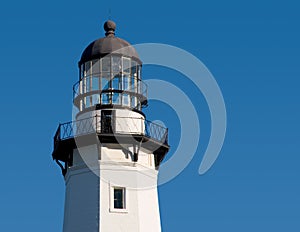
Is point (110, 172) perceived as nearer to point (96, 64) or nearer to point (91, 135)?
point (91, 135)

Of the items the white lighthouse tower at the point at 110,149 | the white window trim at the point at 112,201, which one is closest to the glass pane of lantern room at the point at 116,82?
the white lighthouse tower at the point at 110,149

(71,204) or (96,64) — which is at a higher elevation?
(96,64)

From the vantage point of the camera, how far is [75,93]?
36.8 meters

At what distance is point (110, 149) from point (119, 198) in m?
1.77

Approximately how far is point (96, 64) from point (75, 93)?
1312mm

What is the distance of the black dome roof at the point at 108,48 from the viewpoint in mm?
36562

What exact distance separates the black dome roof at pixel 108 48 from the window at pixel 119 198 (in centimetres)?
486

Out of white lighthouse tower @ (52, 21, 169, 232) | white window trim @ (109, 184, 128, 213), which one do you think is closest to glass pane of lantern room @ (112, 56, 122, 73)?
white lighthouse tower @ (52, 21, 169, 232)

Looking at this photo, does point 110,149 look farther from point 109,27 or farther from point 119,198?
point 109,27

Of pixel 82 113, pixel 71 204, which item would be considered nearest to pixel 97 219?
pixel 71 204

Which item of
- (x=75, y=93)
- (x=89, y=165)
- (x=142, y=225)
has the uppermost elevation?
(x=75, y=93)

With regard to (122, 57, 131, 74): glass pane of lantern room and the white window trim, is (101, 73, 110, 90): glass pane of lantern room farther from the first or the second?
the white window trim

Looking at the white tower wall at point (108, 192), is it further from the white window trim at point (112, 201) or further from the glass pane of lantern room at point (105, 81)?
the glass pane of lantern room at point (105, 81)

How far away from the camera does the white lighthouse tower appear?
3544 cm
